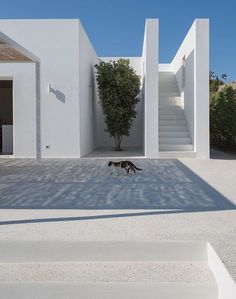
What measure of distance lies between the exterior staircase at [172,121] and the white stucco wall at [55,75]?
Answer: 10.6 ft

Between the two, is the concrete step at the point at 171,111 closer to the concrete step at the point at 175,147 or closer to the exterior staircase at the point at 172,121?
the exterior staircase at the point at 172,121

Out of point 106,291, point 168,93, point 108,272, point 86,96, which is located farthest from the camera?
point 168,93

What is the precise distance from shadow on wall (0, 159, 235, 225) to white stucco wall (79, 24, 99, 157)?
342 centimetres

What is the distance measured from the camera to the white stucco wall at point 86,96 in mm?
12719

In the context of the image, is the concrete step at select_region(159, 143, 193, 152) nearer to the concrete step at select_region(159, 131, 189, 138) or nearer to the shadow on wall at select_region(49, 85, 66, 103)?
the concrete step at select_region(159, 131, 189, 138)

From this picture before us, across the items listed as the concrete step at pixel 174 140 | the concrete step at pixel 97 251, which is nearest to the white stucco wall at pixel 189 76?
the concrete step at pixel 174 140

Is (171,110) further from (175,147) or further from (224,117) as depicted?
(175,147)

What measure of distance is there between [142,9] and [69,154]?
20.5 ft

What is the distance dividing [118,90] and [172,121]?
2.34 m

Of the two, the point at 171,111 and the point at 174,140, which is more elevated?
the point at 171,111

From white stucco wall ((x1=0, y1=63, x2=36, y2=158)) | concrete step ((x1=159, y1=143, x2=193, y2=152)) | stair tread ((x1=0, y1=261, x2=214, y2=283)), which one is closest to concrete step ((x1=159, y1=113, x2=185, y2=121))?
concrete step ((x1=159, y1=143, x2=193, y2=152))

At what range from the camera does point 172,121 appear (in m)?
14.4

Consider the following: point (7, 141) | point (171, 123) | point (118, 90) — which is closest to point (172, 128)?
point (171, 123)

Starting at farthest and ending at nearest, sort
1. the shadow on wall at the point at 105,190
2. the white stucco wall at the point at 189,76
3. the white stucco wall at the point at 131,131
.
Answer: the white stucco wall at the point at 131,131 → the white stucco wall at the point at 189,76 → the shadow on wall at the point at 105,190
